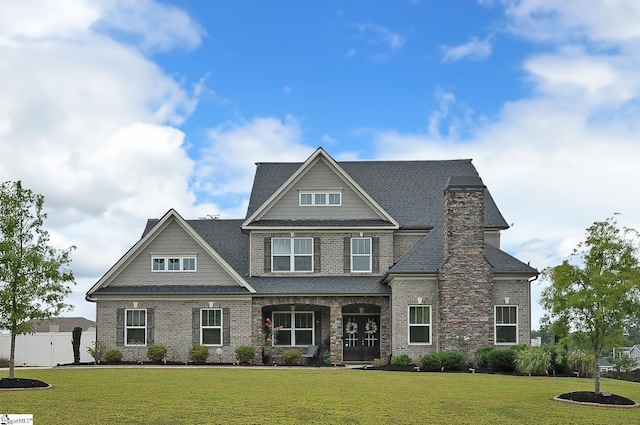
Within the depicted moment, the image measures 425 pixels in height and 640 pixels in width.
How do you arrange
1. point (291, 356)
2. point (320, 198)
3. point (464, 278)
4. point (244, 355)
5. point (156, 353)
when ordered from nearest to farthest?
1. point (464, 278)
2. point (291, 356)
3. point (244, 355)
4. point (156, 353)
5. point (320, 198)

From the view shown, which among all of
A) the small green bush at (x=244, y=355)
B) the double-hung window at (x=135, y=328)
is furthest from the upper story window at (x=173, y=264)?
the small green bush at (x=244, y=355)

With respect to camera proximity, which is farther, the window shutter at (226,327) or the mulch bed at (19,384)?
the window shutter at (226,327)

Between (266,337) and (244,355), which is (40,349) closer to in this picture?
(266,337)

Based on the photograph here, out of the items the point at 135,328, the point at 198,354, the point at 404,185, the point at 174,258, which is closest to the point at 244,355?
the point at 198,354

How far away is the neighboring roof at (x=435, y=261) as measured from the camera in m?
32.8

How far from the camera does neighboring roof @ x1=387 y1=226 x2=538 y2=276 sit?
32812 mm

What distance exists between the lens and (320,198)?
37.6 m

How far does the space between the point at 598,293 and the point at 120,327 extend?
864 inches

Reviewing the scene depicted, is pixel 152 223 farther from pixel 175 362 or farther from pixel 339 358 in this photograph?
pixel 339 358

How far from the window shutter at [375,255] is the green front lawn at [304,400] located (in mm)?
10929

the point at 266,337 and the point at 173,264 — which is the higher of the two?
the point at 173,264

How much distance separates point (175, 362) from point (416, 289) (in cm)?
1066

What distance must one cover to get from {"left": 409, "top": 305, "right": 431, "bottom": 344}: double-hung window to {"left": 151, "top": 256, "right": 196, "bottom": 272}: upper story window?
32.5ft

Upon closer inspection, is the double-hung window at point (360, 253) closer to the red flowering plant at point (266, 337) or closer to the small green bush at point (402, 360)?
the red flowering plant at point (266, 337)
